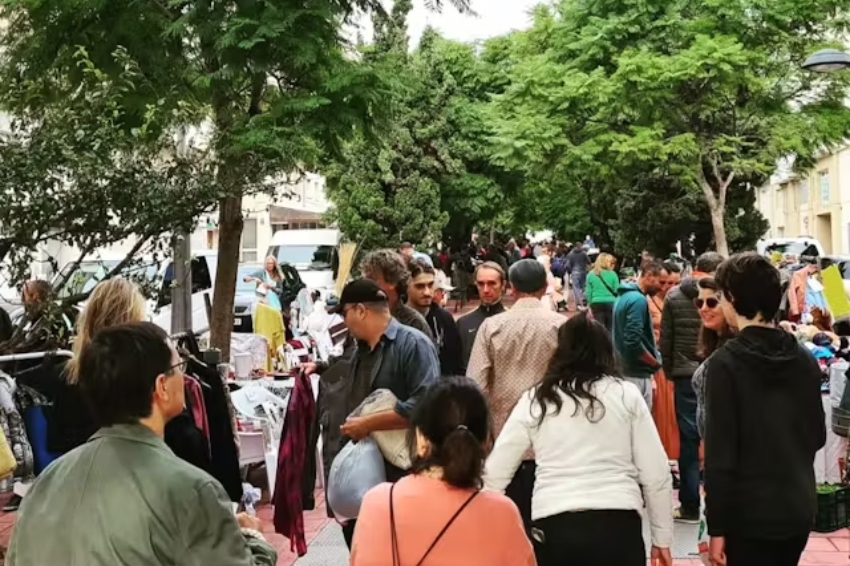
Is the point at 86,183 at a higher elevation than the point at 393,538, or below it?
higher

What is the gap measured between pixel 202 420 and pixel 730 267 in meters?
2.33

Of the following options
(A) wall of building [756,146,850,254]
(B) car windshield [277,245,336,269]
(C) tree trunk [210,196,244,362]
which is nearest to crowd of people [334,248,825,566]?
(C) tree trunk [210,196,244,362]

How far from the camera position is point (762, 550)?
10.8 feet

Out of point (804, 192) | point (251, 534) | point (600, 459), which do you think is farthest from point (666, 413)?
point (804, 192)

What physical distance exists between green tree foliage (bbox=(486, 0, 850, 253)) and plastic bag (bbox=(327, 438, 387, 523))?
1848 cm

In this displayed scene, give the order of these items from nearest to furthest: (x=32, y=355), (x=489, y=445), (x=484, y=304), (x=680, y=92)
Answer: (x=489, y=445), (x=32, y=355), (x=484, y=304), (x=680, y=92)

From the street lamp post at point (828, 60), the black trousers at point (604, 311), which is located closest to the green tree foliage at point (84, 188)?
the black trousers at point (604, 311)

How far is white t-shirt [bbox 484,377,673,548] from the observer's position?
129 inches

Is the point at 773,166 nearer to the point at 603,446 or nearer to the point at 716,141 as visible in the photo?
the point at 716,141

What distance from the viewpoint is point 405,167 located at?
94.8ft

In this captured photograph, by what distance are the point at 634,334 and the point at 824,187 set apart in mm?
40262

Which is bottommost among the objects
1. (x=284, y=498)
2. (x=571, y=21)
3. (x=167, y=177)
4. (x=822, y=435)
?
(x=284, y=498)

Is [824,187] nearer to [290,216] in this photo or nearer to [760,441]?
[290,216]

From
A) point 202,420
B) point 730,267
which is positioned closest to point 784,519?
point 730,267
